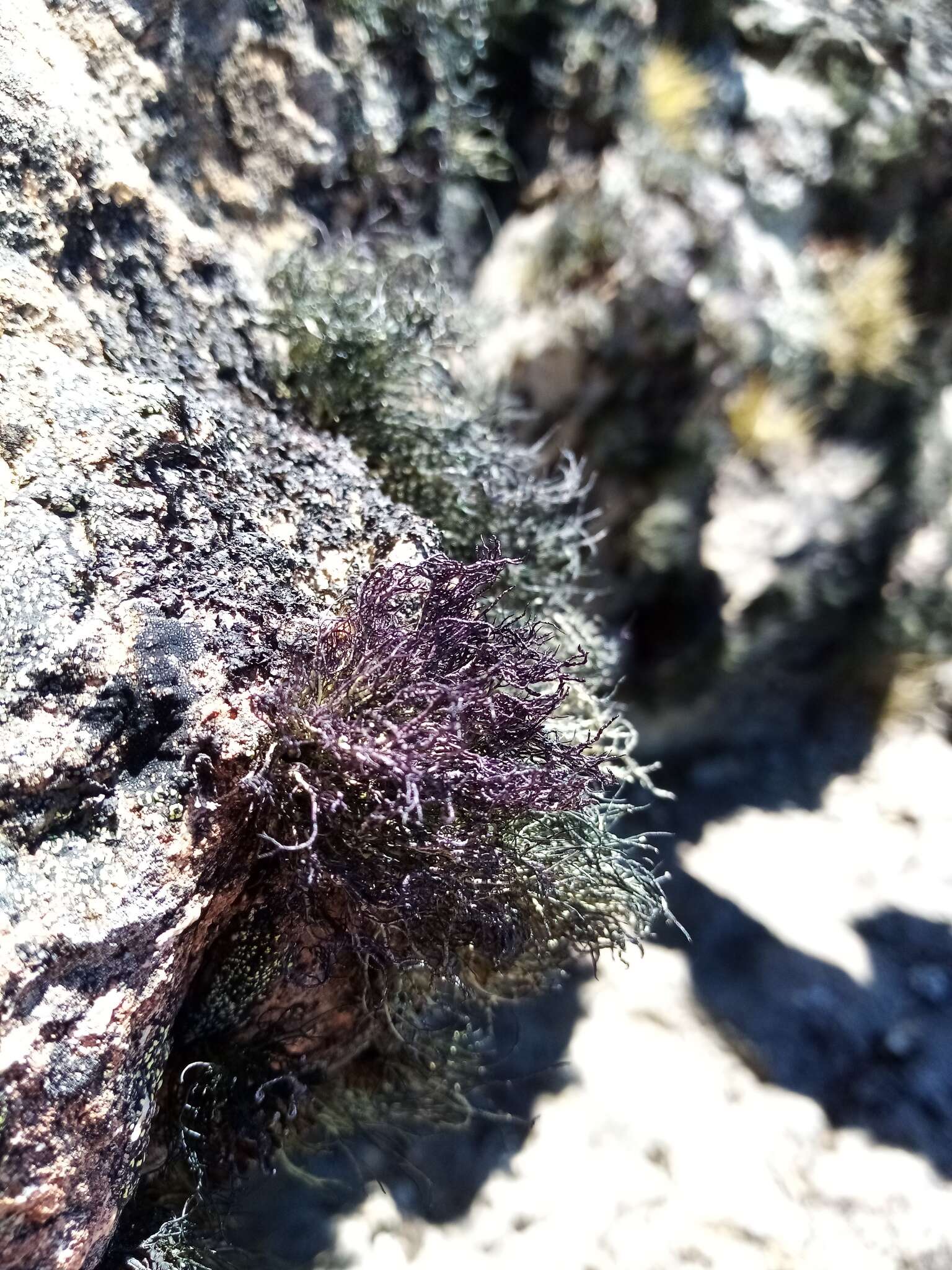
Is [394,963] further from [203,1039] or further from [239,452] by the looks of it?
[239,452]

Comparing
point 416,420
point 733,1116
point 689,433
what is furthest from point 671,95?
point 733,1116

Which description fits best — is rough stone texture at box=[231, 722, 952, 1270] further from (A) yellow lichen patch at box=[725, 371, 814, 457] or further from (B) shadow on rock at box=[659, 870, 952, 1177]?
(A) yellow lichen patch at box=[725, 371, 814, 457]

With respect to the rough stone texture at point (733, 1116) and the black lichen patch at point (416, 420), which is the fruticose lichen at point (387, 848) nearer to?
the black lichen patch at point (416, 420)

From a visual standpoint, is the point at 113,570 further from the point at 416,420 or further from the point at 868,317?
the point at 868,317

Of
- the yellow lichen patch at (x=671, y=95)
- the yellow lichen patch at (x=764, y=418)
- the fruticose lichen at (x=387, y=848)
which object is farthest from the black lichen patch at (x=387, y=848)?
the yellow lichen patch at (x=671, y=95)

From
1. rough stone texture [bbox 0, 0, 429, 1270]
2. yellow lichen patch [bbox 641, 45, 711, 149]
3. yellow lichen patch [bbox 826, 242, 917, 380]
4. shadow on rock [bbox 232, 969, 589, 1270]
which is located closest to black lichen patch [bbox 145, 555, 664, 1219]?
rough stone texture [bbox 0, 0, 429, 1270]
